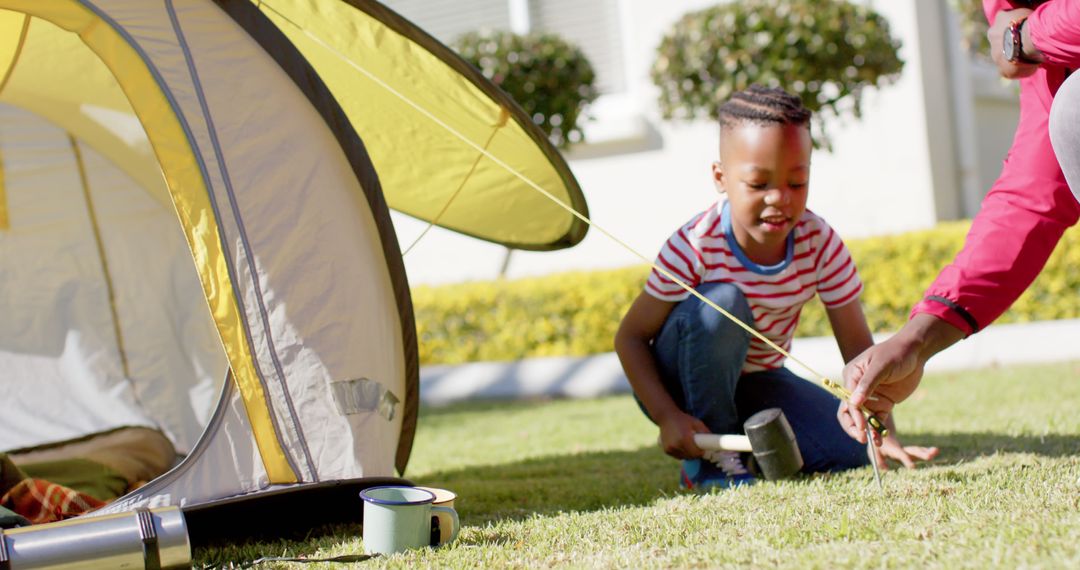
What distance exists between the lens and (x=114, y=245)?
4133 millimetres

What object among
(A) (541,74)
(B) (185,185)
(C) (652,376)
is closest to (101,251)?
(B) (185,185)

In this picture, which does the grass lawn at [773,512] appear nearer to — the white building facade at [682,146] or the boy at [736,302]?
the boy at [736,302]

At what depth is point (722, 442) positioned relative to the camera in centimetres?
267

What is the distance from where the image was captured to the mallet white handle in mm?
2635

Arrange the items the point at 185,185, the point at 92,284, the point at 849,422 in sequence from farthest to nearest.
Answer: the point at 92,284
the point at 185,185
the point at 849,422

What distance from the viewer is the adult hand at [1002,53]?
2.30 metres

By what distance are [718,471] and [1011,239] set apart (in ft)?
3.09

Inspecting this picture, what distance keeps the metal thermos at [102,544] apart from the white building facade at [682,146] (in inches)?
205

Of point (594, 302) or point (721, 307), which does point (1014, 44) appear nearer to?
point (721, 307)

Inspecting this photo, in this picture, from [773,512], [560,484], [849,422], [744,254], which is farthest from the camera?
[560,484]

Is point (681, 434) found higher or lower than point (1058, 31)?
lower

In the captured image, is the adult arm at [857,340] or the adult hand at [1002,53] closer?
the adult hand at [1002,53]

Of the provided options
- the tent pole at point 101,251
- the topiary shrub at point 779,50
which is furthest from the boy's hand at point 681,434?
the topiary shrub at point 779,50

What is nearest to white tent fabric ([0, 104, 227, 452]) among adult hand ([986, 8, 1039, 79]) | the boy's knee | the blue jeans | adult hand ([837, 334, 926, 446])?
the blue jeans
